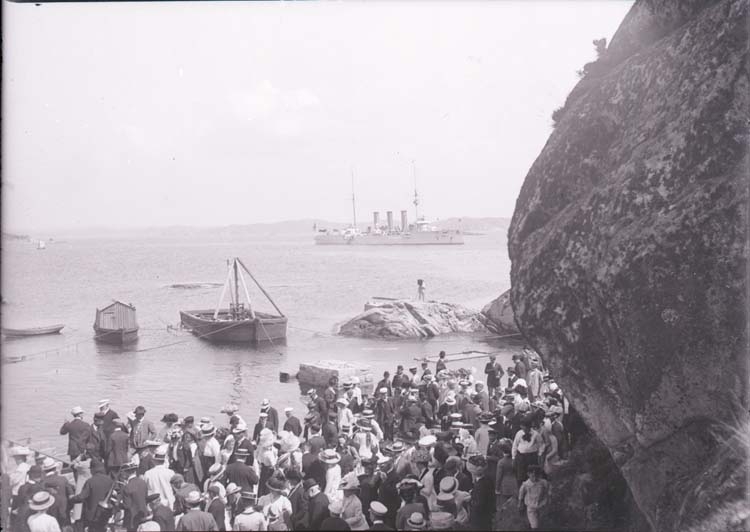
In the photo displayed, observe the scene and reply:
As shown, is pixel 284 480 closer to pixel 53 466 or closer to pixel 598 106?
pixel 53 466

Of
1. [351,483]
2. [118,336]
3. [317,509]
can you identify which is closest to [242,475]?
[351,483]

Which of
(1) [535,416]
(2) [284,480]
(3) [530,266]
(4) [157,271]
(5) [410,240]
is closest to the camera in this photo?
(2) [284,480]

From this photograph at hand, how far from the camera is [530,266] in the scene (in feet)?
30.3

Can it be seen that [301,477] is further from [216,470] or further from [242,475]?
[216,470]

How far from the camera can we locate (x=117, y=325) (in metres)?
39.3

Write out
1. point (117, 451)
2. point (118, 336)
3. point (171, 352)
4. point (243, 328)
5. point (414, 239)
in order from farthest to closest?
point (414, 239), point (118, 336), point (171, 352), point (243, 328), point (117, 451)

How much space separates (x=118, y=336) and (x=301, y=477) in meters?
32.3

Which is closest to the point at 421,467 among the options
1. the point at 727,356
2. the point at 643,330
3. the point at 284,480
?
the point at 284,480

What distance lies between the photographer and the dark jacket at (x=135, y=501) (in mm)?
9023

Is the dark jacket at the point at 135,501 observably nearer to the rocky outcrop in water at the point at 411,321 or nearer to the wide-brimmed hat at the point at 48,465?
the wide-brimmed hat at the point at 48,465

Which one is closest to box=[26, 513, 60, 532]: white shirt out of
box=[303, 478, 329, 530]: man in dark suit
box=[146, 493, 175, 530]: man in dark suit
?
box=[146, 493, 175, 530]: man in dark suit

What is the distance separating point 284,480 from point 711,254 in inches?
235

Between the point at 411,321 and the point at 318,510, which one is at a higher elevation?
the point at 318,510

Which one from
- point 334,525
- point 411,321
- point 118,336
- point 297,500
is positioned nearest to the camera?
point 334,525
